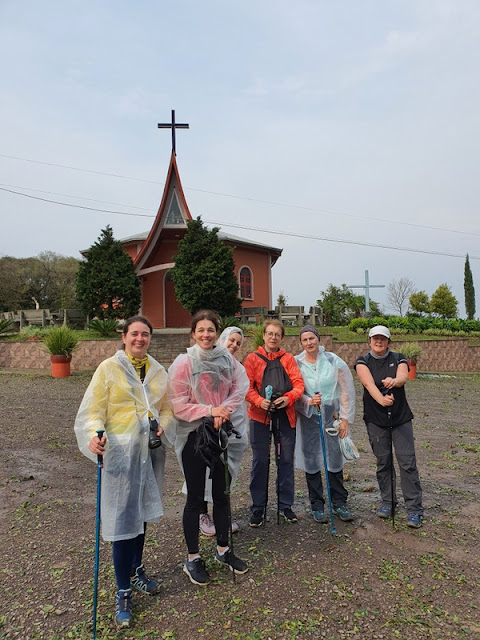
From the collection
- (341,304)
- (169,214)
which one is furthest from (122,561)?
(341,304)

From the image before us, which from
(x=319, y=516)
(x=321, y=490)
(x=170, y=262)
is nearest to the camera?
(x=319, y=516)

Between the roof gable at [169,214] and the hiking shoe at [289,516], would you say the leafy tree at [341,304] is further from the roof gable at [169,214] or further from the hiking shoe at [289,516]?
the hiking shoe at [289,516]

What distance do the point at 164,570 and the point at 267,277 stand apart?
77.3 ft

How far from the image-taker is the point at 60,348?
42.3 ft

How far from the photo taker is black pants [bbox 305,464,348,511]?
3902 mm

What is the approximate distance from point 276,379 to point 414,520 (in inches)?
62.3

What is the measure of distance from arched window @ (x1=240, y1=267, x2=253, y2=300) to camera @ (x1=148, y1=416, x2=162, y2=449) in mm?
22081

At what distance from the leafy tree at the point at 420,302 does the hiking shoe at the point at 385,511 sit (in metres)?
40.1

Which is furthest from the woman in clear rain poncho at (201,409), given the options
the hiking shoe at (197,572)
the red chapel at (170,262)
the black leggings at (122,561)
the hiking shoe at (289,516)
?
the red chapel at (170,262)

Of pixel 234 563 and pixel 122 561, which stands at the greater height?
pixel 122 561

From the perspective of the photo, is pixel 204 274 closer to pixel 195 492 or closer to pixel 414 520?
pixel 414 520

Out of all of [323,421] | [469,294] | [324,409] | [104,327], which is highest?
[469,294]

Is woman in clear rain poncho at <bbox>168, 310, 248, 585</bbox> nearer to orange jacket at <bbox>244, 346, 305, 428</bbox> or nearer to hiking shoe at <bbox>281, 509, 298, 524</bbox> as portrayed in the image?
orange jacket at <bbox>244, 346, 305, 428</bbox>

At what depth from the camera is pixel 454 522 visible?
3.84 meters
